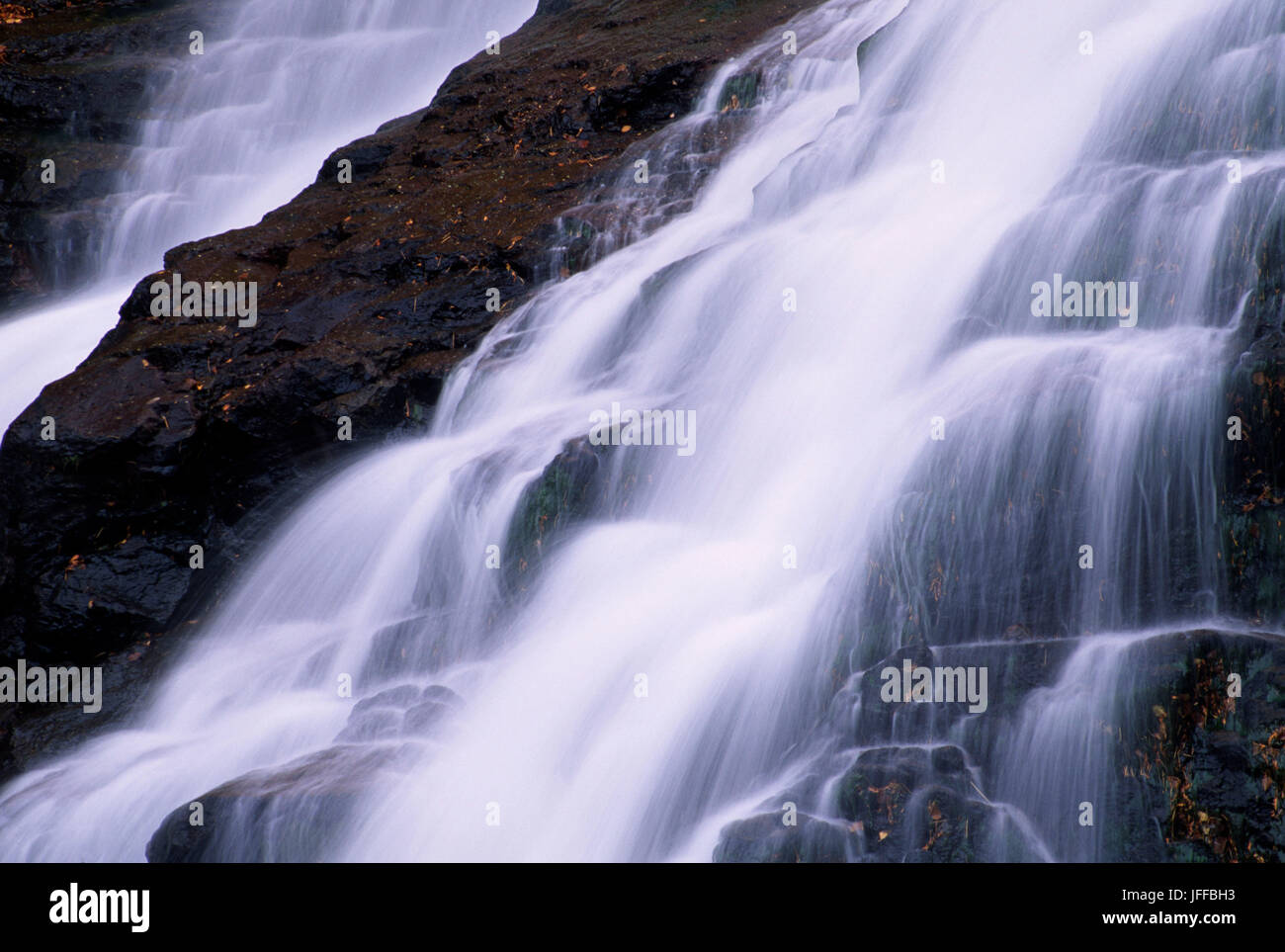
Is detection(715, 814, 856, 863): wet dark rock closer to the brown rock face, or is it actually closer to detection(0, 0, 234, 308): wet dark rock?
the brown rock face

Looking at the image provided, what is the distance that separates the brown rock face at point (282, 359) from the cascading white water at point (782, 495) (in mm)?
381

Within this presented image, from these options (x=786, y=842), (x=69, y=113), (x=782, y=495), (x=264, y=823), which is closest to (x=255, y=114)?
(x=69, y=113)

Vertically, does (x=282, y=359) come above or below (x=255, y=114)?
below

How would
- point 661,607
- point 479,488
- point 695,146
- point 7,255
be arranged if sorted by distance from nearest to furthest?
point 661,607 < point 479,488 < point 695,146 < point 7,255

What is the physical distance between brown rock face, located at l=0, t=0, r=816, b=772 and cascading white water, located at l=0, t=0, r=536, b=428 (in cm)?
266

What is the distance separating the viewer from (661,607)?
20.7ft

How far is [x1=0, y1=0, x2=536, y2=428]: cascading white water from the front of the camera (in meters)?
12.6

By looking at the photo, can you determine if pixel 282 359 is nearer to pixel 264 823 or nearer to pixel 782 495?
pixel 782 495

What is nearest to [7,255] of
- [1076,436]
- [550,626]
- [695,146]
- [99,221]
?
[99,221]

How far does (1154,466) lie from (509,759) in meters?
3.19

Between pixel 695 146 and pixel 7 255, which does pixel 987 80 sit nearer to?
pixel 695 146

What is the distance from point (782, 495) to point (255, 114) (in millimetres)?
10379

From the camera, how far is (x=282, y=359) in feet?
27.1

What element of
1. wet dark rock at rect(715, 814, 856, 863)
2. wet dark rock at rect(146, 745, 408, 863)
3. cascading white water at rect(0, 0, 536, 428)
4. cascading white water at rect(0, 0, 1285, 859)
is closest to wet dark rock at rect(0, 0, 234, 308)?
cascading white water at rect(0, 0, 536, 428)
